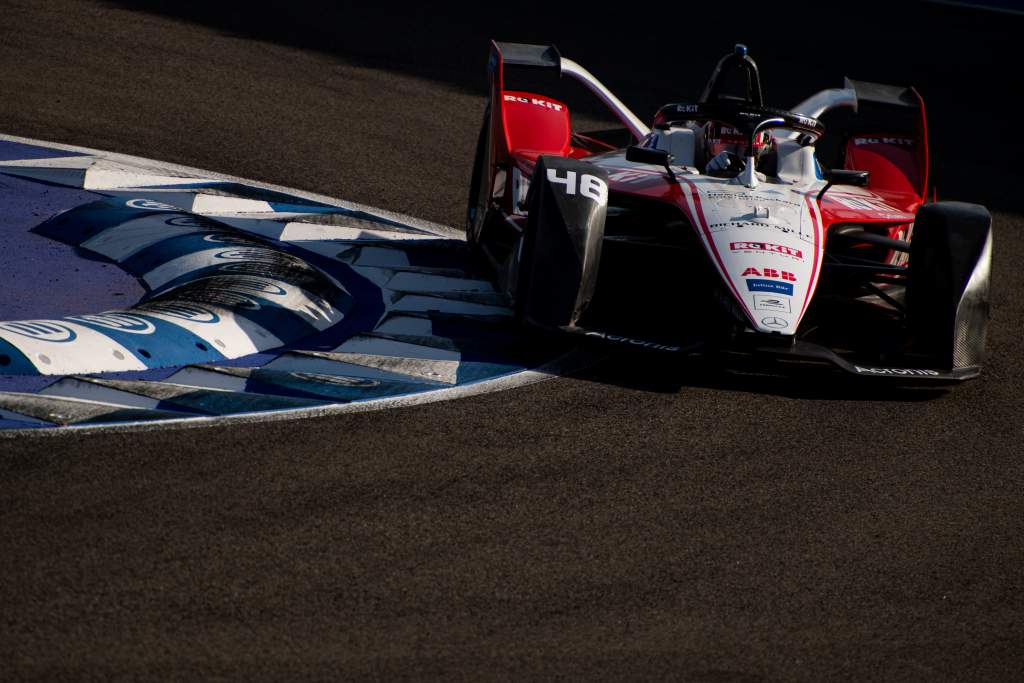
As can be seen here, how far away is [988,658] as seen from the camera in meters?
3.55

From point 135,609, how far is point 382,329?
8.80 ft

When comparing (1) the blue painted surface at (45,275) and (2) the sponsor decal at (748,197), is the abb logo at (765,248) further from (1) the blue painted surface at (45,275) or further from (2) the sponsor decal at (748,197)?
(1) the blue painted surface at (45,275)

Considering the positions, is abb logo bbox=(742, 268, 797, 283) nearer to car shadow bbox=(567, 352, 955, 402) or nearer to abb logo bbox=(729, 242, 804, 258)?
abb logo bbox=(729, 242, 804, 258)

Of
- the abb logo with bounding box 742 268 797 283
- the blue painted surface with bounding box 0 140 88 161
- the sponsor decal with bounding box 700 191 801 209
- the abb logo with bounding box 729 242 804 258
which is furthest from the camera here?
the blue painted surface with bounding box 0 140 88 161

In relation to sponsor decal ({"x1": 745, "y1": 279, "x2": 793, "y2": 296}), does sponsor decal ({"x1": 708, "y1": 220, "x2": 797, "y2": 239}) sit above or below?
above

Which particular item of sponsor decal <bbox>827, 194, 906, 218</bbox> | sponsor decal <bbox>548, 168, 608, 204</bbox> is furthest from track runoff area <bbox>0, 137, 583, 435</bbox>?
sponsor decal <bbox>827, 194, 906, 218</bbox>

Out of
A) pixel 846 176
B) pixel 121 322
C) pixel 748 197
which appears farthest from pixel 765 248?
pixel 121 322

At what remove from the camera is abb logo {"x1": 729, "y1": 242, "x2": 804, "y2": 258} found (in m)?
5.43

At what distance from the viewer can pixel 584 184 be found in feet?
18.2

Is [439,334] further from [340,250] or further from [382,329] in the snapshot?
[340,250]

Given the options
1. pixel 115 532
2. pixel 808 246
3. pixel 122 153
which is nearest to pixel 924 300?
pixel 808 246

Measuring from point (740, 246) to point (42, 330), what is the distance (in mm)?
2788

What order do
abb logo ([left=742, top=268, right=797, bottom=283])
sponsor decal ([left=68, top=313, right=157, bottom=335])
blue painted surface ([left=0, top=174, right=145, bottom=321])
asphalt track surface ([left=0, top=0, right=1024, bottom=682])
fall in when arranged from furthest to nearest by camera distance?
1. blue painted surface ([left=0, top=174, right=145, bottom=321])
2. abb logo ([left=742, top=268, right=797, bottom=283])
3. sponsor decal ([left=68, top=313, right=157, bottom=335])
4. asphalt track surface ([left=0, top=0, right=1024, bottom=682])

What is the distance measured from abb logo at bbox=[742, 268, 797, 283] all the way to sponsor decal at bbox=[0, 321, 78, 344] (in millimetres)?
2643
